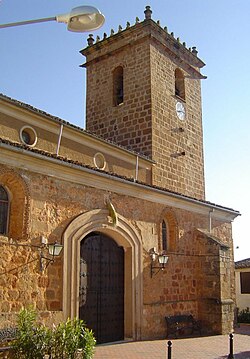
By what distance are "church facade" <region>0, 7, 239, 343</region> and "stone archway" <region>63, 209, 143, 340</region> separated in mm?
30

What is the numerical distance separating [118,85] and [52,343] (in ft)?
47.1

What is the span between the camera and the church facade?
31.8 feet

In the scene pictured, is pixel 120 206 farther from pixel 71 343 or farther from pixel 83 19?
pixel 83 19

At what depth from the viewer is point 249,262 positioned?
23.6 meters

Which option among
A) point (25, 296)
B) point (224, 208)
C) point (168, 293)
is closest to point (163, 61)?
point (224, 208)

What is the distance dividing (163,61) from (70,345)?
1453 centimetres

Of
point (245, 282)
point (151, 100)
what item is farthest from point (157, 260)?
point (245, 282)

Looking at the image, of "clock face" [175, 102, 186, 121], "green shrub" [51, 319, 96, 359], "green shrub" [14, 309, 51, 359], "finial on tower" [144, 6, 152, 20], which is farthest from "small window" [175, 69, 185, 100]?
"green shrub" [14, 309, 51, 359]

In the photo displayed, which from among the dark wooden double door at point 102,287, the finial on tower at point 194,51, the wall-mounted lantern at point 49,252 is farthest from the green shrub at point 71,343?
the finial on tower at point 194,51

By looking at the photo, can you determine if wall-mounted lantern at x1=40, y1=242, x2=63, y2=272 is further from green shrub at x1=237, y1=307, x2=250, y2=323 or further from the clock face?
green shrub at x1=237, y1=307, x2=250, y2=323

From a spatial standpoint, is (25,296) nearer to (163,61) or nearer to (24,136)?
(24,136)

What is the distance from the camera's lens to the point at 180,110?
19.6 meters

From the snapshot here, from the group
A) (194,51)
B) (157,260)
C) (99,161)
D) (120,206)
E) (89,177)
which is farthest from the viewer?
(194,51)

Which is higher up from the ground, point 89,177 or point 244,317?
point 89,177
